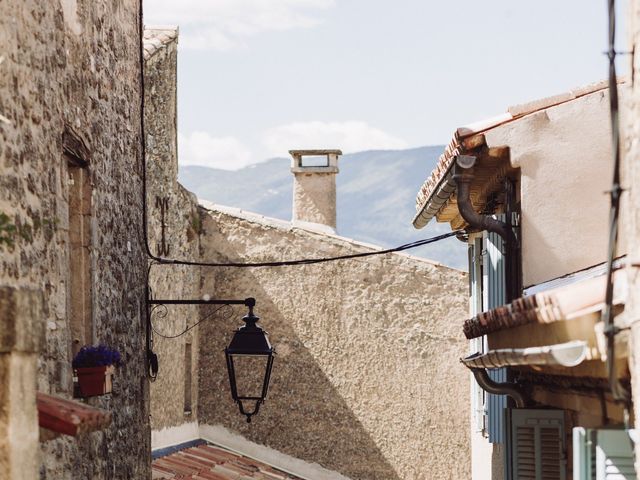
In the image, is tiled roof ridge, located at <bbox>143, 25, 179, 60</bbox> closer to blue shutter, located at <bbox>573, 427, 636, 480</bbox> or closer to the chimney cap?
the chimney cap

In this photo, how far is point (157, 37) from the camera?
17188mm

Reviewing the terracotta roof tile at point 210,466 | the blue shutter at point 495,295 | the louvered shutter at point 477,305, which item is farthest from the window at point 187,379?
the blue shutter at point 495,295

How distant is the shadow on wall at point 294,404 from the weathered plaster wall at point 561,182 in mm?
9206

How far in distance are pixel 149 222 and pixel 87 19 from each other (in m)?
6.19

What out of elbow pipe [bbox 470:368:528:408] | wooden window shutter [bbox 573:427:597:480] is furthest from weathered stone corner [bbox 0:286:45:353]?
elbow pipe [bbox 470:368:528:408]

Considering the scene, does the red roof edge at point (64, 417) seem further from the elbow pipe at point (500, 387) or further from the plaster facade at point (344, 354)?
the plaster facade at point (344, 354)

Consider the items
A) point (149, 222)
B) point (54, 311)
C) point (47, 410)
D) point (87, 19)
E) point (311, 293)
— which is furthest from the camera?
point (311, 293)

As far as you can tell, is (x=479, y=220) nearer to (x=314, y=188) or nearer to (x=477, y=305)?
(x=477, y=305)

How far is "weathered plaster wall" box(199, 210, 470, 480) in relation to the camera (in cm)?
1827

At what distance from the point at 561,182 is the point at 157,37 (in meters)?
9.05

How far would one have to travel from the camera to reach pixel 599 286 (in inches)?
230

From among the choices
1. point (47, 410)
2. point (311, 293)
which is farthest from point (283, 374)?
point (47, 410)

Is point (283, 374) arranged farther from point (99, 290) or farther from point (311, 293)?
point (99, 290)

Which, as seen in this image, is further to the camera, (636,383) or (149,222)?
(149,222)
